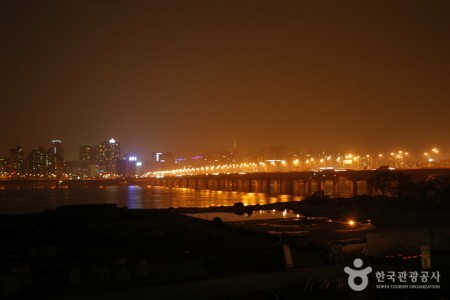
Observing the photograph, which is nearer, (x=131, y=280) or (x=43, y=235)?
(x=131, y=280)

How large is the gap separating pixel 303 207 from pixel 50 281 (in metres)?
67.3

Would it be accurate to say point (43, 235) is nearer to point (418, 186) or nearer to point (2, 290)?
point (2, 290)

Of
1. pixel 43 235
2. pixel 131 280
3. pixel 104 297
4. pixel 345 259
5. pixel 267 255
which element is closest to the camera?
pixel 104 297

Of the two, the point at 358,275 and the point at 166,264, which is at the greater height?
the point at 166,264

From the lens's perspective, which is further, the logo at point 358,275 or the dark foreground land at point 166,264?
the logo at point 358,275

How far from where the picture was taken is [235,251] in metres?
30.6

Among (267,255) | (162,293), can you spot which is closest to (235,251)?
(267,255)

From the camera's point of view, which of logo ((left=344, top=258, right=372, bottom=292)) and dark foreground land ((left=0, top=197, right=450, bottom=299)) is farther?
logo ((left=344, top=258, right=372, bottom=292))

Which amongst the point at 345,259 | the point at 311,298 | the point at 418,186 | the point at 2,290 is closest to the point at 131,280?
the point at 2,290

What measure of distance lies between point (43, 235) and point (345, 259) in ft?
69.4

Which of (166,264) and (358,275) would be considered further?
(166,264)

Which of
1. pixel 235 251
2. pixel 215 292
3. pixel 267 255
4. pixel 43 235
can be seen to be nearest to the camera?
pixel 215 292

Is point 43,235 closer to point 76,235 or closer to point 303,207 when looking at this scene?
point 76,235

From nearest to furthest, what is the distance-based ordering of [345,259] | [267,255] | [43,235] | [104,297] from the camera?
[104,297] → [345,259] → [267,255] → [43,235]
